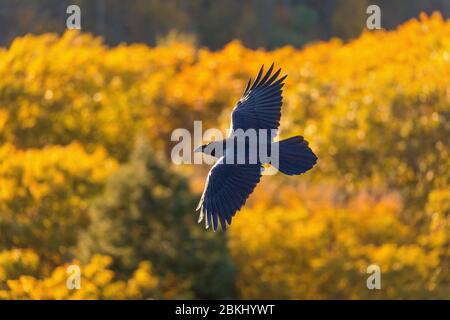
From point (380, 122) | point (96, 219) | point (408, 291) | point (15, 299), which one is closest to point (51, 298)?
point (15, 299)

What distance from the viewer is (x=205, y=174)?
2191 centimetres

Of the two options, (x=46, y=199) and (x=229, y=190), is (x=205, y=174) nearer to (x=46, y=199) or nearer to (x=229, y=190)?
(x=46, y=199)

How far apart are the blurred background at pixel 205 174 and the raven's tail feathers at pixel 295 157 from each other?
6.46m

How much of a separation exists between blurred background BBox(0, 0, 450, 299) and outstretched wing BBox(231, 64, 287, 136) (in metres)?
5.72

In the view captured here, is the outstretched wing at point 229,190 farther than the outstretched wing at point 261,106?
No

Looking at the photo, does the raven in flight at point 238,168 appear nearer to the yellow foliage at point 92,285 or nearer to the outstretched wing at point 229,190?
the outstretched wing at point 229,190

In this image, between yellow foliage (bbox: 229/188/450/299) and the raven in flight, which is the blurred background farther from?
the raven in flight

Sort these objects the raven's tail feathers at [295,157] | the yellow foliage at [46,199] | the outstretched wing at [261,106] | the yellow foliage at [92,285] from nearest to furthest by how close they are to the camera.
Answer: the raven's tail feathers at [295,157], the outstretched wing at [261,106], the yellow foliage at [92,285], the yellow foliage at [46,199]

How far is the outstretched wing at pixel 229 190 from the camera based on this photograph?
9.94 m

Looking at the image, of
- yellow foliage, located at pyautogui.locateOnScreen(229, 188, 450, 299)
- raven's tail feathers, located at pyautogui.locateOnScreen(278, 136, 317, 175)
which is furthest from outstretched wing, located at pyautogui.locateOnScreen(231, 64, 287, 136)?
yellow foliage, located at pyautogui.locateOnScreen(229, 188, 450, 299)

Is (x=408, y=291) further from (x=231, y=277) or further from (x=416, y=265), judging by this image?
(x=231, y=277)

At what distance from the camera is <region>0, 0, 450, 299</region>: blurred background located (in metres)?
17.3

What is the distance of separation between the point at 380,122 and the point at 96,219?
5935 millimetres

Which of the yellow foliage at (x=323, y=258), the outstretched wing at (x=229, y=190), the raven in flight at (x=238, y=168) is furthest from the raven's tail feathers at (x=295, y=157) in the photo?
the yellow foliage at (x=323, y=258)
